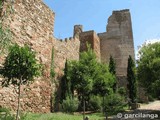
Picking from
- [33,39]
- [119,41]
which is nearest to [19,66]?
[33,39]

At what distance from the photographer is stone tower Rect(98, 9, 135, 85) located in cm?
2883

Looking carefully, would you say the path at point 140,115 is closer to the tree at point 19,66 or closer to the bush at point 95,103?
the bush at point 95,103

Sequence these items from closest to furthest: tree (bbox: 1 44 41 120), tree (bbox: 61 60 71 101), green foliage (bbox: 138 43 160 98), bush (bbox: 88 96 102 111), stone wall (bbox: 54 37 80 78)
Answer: tree (bbox: 1 44 41 120), green foliage (bbox: 138 43 160 98), bush (bbox: 88 96 102 111), tree (bbox: 61 60 71 101), stone wall (bbox: 54 37 80 78)

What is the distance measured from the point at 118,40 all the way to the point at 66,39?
11247mm

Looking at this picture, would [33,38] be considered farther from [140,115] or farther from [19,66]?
[140,115]

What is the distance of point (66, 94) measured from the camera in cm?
1736

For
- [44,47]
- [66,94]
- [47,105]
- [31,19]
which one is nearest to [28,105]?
[47,105]

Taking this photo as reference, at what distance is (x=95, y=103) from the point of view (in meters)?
17.1

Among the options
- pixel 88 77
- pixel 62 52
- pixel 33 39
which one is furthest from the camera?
pixel 62 52

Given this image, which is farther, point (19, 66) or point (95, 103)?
point (95, 103)

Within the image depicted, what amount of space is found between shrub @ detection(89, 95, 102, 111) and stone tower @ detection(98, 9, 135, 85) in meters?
11.3

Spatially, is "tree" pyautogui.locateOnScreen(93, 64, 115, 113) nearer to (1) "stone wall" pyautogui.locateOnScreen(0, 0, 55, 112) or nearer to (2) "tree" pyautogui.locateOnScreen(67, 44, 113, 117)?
(2) "tree" pyautogui.locateOnScreen(67, 44, 113, 117)

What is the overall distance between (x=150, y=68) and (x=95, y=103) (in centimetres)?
620

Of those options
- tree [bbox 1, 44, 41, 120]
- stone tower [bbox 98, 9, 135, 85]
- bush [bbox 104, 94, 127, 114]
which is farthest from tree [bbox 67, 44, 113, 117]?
stone tower [bbox 98, 9, 135, 85]
